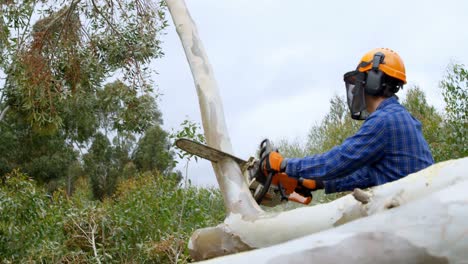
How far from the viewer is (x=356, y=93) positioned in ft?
→ 11.5

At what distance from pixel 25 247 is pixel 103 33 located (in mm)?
2994

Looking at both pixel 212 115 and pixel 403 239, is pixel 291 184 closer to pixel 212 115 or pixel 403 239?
pixel 212 115

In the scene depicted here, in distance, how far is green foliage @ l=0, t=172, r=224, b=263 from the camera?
7.50m

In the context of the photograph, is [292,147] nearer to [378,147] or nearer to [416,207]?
[378,147]

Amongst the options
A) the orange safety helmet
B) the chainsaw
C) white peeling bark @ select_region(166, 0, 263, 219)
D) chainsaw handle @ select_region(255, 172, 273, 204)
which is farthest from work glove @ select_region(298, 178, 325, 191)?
the orange safety helmet

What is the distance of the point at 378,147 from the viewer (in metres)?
3.13

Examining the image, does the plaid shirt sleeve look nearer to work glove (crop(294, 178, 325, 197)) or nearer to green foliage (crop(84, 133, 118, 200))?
A: work glove (crop(294, 178, 325, 197))

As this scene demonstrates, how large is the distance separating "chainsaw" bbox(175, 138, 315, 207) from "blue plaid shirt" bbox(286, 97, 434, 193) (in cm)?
36

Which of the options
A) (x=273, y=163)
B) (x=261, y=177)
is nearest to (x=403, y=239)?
(x=273, y=163)

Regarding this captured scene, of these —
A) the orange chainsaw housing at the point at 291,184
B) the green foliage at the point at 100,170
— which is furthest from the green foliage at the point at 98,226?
the green foliage at the point at 100,170

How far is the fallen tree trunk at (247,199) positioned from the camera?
2.04 metres

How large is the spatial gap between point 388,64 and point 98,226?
517 cm

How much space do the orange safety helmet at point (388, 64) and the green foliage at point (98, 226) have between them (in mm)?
3879

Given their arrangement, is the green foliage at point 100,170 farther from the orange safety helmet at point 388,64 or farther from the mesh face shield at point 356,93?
the orange safety helmet at point 388,64
